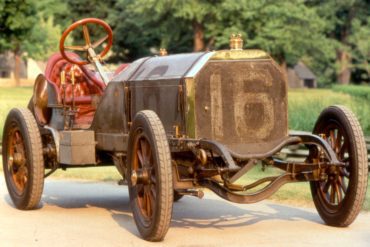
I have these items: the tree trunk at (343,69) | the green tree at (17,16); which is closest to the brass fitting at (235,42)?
the green tree at (17,16)

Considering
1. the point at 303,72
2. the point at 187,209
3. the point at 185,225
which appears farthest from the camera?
the point at 303,72

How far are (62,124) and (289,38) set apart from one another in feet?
192

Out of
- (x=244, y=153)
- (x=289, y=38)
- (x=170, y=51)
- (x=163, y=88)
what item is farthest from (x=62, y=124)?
(x=170, y=51)

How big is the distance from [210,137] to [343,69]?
79779 mm

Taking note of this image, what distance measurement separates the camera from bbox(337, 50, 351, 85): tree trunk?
86.8m

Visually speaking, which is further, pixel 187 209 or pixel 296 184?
pixel 296 184

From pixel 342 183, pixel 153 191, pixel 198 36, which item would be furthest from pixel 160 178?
pixel 198 36

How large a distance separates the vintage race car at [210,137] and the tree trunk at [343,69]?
77.7 metres

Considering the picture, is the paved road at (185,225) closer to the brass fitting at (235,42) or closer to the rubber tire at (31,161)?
the rubber tire at (31,161)

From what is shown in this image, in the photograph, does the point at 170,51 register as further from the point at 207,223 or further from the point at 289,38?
the point at 207,223

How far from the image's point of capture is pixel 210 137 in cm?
876

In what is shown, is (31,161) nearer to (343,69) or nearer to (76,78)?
(76,78)

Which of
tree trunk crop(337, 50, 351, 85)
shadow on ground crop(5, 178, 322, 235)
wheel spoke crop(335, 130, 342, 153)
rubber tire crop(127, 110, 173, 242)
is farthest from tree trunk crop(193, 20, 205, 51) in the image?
rubber tire crop(127, 110, 173, 242)

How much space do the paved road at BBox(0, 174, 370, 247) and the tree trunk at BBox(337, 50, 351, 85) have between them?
251 ft
